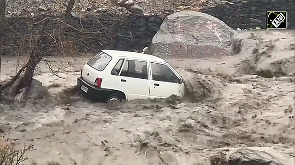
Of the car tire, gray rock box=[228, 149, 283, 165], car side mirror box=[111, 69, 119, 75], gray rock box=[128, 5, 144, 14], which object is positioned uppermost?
gray rock box=[128, 5, 144, 14]

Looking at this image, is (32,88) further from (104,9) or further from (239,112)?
(104,9)

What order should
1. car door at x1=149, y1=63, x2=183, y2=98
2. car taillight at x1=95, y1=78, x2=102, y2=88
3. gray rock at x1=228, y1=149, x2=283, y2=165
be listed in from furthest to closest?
car door at x1=149, y1=63, x2=183, y2=98 → car taillight at x1=95, y1=78, x2=102, y2=88 → gray rock at x1=228, y1=149, x2=283, y2=165

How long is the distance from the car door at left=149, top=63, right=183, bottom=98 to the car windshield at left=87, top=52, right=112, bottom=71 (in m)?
1.11

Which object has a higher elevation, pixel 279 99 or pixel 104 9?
pixel 104 9

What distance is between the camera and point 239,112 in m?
11.0

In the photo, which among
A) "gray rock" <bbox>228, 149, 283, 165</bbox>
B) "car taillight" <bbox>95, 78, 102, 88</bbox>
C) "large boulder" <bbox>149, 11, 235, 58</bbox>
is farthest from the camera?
"large boulder" <bbox>149, 11, 235, 58</bbox>

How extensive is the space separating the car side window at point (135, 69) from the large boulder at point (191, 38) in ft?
17.8

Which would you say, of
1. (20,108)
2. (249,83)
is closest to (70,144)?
(20,108)

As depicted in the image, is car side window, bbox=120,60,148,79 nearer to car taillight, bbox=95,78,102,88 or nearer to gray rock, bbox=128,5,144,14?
car taillight, bbox=95,78,102,88

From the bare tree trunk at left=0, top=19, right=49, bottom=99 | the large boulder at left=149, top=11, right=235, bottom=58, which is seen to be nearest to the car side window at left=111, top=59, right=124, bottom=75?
the bare tree trunk at left=0, top=19, right=49, bottom=99

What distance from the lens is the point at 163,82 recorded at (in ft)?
36.8

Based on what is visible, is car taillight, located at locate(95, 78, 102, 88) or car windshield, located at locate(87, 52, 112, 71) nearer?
car taillight, located at locate(95, 78, 102, 88)

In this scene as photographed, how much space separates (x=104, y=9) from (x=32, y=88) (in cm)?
835

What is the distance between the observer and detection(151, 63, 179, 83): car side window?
11171 millimetres
